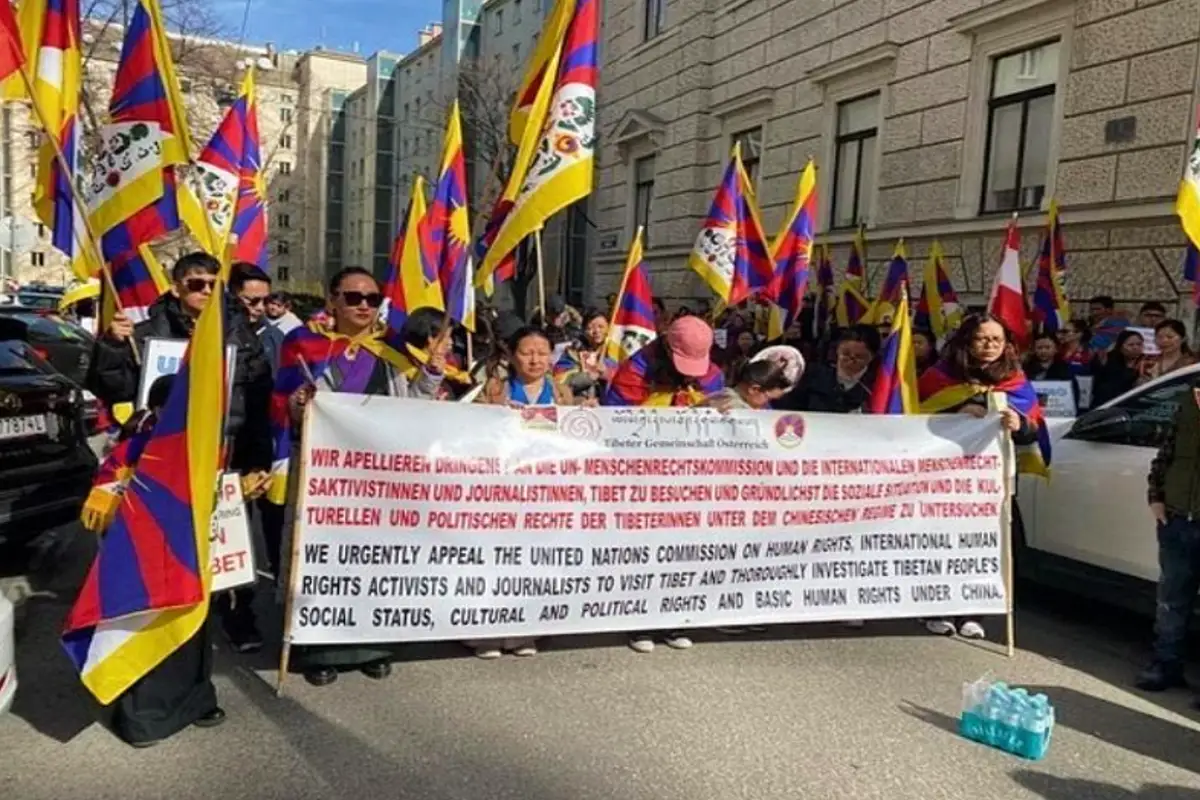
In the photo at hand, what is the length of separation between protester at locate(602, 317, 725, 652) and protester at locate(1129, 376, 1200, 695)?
2.11 m

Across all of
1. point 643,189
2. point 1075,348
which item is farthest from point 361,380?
point 643,189

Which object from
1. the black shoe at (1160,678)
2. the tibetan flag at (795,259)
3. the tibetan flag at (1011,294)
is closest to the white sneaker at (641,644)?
the black shoe at (1160,678)

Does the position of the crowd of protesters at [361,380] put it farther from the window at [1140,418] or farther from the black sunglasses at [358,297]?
the window at [1140,418]

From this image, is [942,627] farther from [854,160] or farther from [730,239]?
[854,160]

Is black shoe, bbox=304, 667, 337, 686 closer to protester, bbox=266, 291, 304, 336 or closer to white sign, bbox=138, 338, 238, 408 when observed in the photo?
white sign, bbox=138, 338, 238, 408

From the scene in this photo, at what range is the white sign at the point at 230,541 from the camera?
371cm

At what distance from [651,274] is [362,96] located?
58271mm

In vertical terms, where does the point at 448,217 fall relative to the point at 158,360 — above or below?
above

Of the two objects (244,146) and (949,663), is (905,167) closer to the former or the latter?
(244,146)

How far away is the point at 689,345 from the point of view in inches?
192

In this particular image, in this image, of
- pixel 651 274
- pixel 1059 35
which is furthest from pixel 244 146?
pixel 651 274

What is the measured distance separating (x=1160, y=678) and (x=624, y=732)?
2618 millimetres

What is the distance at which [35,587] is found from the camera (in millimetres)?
5449

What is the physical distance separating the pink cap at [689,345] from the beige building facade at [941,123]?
7.62 metres
